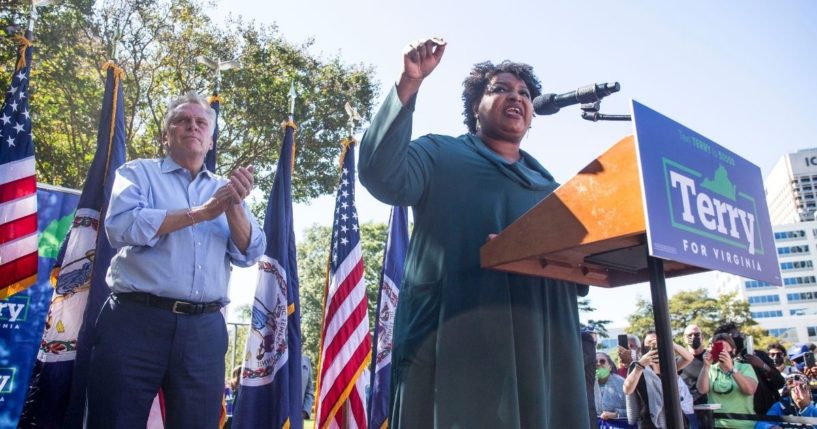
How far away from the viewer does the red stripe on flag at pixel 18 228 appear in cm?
398

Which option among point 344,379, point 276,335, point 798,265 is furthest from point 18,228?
point 798,265

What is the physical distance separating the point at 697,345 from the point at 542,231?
5.63 meters

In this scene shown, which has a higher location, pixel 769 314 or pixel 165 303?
pixel 769 314

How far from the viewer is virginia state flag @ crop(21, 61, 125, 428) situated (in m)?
3.56

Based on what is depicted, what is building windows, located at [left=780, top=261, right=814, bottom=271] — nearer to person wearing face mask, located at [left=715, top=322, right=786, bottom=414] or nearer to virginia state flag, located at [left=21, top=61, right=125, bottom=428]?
person wearing face mask, located at [left=715, top=322, right=786, bottom=414]

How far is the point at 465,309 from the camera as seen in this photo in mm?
1660

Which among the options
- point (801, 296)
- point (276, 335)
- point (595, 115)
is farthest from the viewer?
point (801, 296)

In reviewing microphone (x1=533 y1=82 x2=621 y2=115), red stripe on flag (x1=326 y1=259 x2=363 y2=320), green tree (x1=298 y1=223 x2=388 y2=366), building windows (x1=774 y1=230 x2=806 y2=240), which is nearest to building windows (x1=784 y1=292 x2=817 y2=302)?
building windows (x1=774 y1=230 x2=806 y2=240)

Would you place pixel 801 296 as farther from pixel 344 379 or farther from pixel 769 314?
pixel 344 379

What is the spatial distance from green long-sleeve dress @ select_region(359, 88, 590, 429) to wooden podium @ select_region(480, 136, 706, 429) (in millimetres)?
150

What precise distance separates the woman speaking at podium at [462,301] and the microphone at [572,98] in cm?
38

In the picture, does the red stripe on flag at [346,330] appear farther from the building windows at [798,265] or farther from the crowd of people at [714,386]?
the building windows at [798,265]

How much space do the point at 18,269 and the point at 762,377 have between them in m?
7.07

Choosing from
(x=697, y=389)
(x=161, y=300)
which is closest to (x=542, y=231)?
(x=161, y=300)
